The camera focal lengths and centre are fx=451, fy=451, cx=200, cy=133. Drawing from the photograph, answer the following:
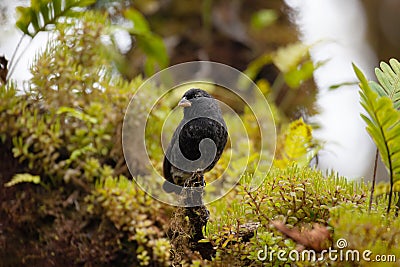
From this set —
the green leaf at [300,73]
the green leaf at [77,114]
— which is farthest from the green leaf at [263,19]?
the green leaf at [77,114]

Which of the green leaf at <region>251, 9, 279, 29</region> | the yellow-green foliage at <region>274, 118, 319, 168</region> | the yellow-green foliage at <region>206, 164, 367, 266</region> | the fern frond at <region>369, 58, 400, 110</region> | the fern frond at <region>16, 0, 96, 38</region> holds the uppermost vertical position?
the green leaf at <region>251, 9, 279, 29</region>

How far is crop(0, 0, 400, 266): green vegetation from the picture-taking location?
0.94 meters

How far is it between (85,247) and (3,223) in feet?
0.81

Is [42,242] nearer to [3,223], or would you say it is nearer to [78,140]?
[3,223]

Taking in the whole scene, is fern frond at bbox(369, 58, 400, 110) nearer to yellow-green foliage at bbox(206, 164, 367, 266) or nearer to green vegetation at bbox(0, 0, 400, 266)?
green vegetation at bbox(0, 0, 400, 266)

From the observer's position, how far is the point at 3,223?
50.6 inches

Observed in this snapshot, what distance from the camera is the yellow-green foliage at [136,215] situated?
1.23 metres

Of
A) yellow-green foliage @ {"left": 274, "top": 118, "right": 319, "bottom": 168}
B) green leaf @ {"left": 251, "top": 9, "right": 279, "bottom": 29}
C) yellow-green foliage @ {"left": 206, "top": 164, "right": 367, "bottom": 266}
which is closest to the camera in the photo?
yellow-green foliage @ {"left": 206, "top": 164, "right": 367, "bottom": 266}

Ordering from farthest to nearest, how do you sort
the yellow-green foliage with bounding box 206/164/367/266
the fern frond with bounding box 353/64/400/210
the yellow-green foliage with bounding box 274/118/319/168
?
the yellow-green foliage with bounding box 274/118/319/168, the yellow-green foliage with bounding box 206/164/367/266, the fern frond with bounding box 353/64/400/210

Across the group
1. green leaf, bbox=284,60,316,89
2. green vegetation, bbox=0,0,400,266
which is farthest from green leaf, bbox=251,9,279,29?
green vegetation, bbox=0,0,400,266

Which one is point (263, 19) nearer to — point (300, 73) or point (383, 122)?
point (300, 73)

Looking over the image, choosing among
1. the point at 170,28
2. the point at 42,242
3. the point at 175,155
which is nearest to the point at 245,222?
the point at 175,155

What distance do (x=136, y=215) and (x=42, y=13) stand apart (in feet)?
2.32

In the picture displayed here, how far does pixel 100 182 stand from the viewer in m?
1.35
